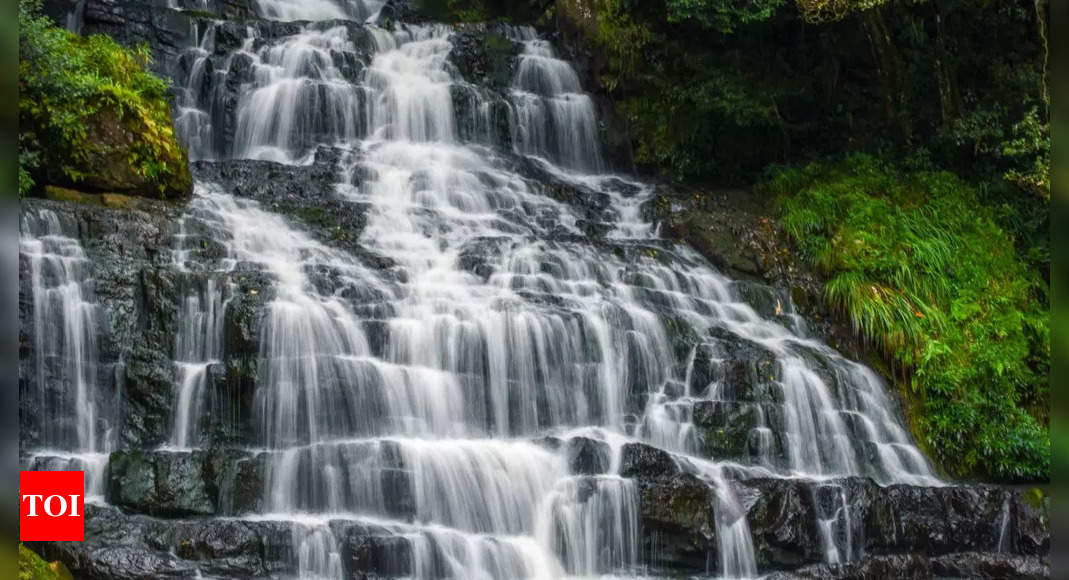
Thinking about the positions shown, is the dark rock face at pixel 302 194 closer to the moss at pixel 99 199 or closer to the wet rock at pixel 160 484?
the moss at pixel 99 199

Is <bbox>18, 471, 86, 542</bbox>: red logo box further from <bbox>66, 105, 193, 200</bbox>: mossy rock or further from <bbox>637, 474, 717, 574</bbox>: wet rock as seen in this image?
<bbox>66, 105, 193, 200</bbox>: mossy rock

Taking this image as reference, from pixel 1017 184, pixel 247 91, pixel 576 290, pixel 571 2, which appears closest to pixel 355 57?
pixel 247 91

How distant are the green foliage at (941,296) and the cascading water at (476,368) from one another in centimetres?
84

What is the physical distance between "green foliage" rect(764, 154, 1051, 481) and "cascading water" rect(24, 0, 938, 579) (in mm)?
836

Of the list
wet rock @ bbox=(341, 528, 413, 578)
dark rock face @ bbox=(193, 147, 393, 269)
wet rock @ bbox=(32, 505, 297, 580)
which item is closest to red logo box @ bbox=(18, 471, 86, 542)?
wet rock @ bbox=(32, 505, 297, 580)

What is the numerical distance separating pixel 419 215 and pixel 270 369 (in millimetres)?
4919

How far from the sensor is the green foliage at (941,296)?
1228 cm

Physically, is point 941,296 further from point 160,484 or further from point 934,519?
point 160,484

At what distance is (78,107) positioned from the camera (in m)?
12.0

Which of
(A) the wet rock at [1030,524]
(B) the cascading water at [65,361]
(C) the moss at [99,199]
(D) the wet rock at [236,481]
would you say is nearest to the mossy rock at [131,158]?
(C) the moss at [99,199]

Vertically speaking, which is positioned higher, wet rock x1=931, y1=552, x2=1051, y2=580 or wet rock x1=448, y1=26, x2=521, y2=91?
wet rock x1=448, y1=26, x2=521, y2=91

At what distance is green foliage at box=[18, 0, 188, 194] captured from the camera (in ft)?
38.0

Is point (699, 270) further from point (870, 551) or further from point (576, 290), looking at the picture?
point (870, 551)

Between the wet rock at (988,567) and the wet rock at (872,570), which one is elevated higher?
the wet rock at (872,570)
